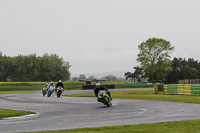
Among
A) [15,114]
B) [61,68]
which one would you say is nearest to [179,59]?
[61,68]

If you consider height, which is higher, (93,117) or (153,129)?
(153,129)

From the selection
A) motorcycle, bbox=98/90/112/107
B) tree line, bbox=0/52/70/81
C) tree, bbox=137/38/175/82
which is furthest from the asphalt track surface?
tree line, bbox=0/52/70/81

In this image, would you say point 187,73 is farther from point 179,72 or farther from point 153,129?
point 153,129

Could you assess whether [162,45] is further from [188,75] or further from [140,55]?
[188,75]

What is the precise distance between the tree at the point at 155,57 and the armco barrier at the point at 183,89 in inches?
2077

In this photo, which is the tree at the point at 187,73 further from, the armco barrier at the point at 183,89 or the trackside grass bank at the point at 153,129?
the trackside grass bank at the point at 153,129

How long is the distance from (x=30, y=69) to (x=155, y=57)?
51.2m

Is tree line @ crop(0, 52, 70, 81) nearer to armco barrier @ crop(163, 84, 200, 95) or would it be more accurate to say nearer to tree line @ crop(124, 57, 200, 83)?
tree line @ crop(124, 57, 200, 83)

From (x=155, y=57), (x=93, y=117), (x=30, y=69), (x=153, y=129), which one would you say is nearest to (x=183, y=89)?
(x=93, y=117)

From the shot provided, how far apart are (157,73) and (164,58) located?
5524 millimetres

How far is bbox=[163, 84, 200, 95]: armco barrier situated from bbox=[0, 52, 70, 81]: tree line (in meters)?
81.9

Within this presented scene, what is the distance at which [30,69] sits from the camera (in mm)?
114500

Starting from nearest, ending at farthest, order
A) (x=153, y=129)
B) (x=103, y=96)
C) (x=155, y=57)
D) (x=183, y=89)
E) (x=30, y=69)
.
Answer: (x=153, y=129), (x=103, y=96), (x=183, y=89), (x=155, y=57), (x=30, y=69)

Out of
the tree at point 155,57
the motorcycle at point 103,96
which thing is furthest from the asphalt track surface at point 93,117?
the tree at point 155,57
